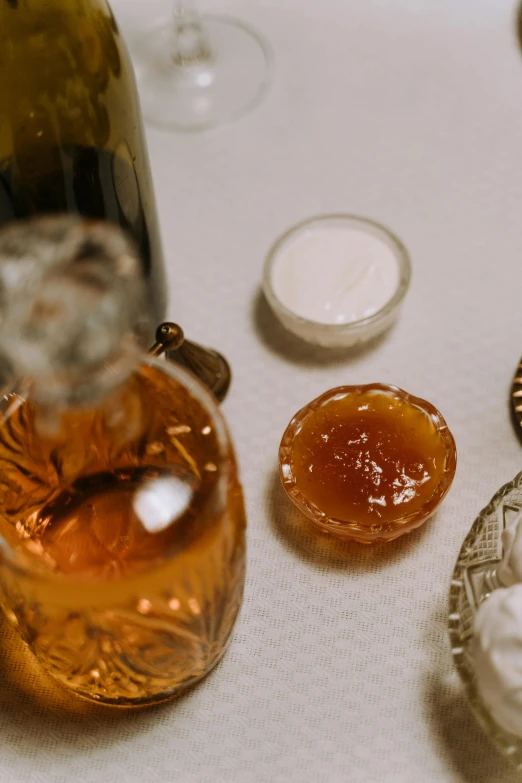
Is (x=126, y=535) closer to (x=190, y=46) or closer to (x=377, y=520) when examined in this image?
(x=377, y=520)

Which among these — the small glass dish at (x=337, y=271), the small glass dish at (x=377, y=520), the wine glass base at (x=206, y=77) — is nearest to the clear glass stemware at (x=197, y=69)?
the wine glass base at (x=206, y=77)

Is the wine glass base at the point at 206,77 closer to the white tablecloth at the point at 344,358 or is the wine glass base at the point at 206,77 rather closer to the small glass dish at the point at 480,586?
the white tablecloth at the point at 344,358

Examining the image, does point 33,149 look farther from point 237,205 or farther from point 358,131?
point 358,131

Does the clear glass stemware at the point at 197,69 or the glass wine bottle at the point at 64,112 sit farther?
the clear glass stemware at the point at 197,69

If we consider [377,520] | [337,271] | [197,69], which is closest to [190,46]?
[197,69]

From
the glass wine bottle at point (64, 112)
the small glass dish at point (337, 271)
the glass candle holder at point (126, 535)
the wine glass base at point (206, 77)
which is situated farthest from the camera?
the wine glass base at point (206, 77)

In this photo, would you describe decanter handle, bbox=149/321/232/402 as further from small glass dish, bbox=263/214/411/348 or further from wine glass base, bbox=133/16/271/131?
wine glass base, bbox=133/16/271/131

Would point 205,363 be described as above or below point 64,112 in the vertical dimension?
below
